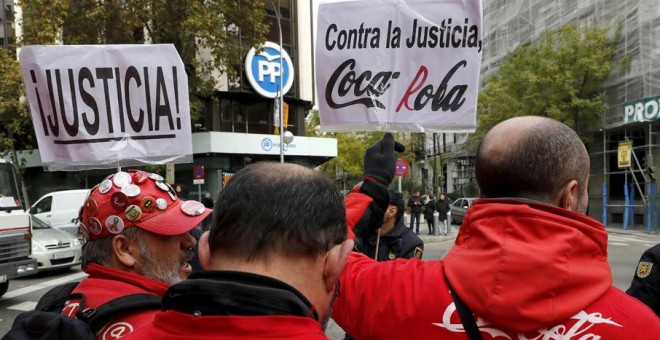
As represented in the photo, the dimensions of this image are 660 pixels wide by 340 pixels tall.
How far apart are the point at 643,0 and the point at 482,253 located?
23.4 metres

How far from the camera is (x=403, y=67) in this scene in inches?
134

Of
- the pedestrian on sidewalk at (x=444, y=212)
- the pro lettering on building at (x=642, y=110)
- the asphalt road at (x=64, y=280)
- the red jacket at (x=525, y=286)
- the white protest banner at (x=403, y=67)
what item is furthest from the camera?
the pedestrian on sidewalk at (x=444, y=212)

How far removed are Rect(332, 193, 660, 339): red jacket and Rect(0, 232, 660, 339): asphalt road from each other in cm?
498

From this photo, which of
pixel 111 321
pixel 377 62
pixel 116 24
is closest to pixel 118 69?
pixel 377 62

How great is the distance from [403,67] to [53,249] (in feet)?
31.9

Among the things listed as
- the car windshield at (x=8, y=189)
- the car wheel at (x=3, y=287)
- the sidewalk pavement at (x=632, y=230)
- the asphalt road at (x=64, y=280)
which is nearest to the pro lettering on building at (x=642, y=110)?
the sidewalk pavement at (x=632, y=230)

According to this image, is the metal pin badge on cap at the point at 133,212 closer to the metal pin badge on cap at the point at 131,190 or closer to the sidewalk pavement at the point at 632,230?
the metal pin badge on cap at the point at 131,190

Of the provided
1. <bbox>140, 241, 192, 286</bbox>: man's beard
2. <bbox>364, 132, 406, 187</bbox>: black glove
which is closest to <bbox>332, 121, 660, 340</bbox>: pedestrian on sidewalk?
<bbox>364, 132, 406, 187</bbox>: black glove

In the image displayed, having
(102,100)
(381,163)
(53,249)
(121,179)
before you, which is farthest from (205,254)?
(53,249)

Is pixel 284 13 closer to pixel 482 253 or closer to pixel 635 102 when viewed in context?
pixel 635 102

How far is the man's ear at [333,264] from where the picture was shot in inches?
46.6

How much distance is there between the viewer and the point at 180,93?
13.0 feet

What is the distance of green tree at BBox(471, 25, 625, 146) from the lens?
22750mm

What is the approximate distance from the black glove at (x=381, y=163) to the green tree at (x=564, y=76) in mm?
21929
